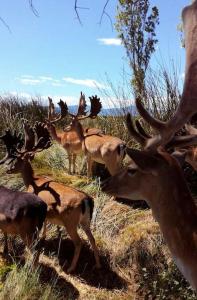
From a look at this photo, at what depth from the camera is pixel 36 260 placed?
6148 mm

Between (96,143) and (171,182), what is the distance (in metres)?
5.31

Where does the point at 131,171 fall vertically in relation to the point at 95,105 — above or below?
below

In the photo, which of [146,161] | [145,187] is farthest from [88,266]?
[146,161]

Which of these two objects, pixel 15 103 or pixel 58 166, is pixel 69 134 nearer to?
pixel 58 166

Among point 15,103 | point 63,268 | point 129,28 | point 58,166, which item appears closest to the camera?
point 63,268

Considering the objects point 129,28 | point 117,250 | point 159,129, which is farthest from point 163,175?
point 129,28

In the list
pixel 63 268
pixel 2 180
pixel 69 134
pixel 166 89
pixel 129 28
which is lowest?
pixel 63 268

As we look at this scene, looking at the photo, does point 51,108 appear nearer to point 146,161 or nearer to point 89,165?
point 89,165

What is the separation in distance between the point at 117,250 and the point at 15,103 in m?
9.43

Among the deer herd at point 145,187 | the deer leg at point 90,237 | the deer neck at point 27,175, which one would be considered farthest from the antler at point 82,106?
the deer leg at point 90,237

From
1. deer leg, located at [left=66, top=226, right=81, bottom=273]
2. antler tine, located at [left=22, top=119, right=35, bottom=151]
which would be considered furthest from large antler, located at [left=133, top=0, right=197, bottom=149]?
antler tine, located at [left=22, top=119, right=35, bottom=151]

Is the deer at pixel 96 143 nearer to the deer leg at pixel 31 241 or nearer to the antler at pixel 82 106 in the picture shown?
the antler at pixel 82 106

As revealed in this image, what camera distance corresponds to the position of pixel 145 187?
4152 mm

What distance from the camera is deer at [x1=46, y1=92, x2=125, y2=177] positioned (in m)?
A: 8.63
